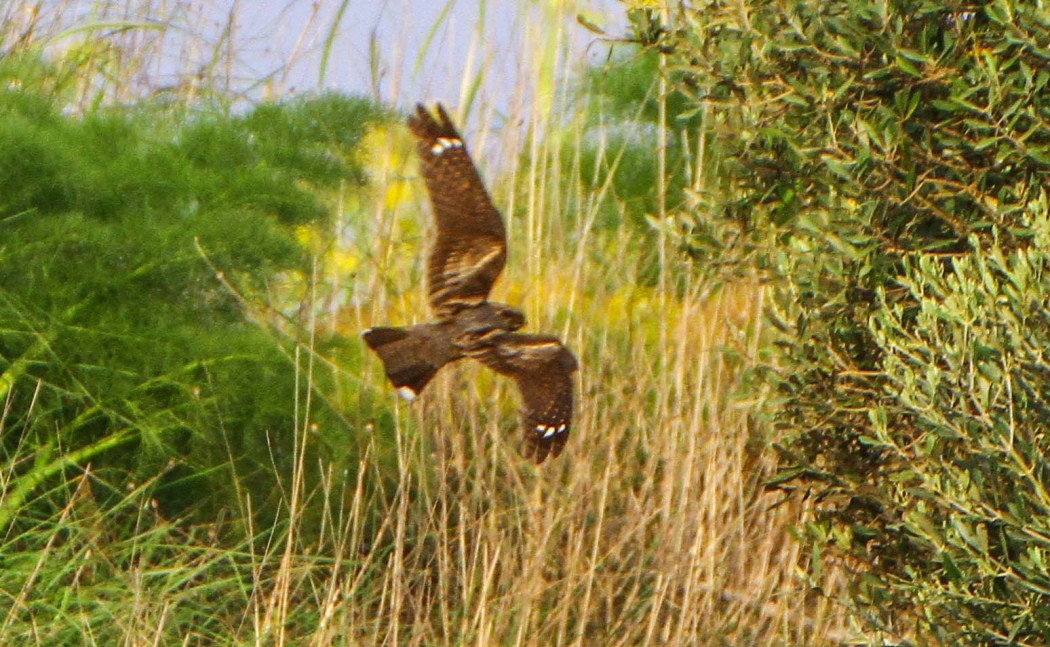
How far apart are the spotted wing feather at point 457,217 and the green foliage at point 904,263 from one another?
0.48 m

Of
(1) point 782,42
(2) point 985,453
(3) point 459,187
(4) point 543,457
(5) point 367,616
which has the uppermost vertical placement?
(1) point 782,42

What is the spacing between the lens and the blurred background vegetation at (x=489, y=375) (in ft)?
9.05

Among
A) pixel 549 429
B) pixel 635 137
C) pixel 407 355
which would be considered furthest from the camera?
pixel 635 137

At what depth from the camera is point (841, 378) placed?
2830 mm

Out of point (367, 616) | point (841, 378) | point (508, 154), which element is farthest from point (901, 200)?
point (367, 616)

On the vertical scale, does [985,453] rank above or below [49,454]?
above

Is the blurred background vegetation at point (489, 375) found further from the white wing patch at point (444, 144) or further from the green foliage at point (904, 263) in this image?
the white wing patch at point (444, 144)

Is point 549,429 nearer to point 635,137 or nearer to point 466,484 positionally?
point 466,484

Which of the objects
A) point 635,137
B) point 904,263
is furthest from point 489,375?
point 904,263

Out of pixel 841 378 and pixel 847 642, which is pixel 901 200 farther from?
pixel 847 642

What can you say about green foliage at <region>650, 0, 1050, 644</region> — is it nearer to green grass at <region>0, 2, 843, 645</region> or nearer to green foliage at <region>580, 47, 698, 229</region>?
green grass at <region>0, 2, 843, 645</region>

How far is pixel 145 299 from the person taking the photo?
3.97 m

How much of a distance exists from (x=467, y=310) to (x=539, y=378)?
0.75ft

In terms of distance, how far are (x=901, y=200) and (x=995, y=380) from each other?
474mm
